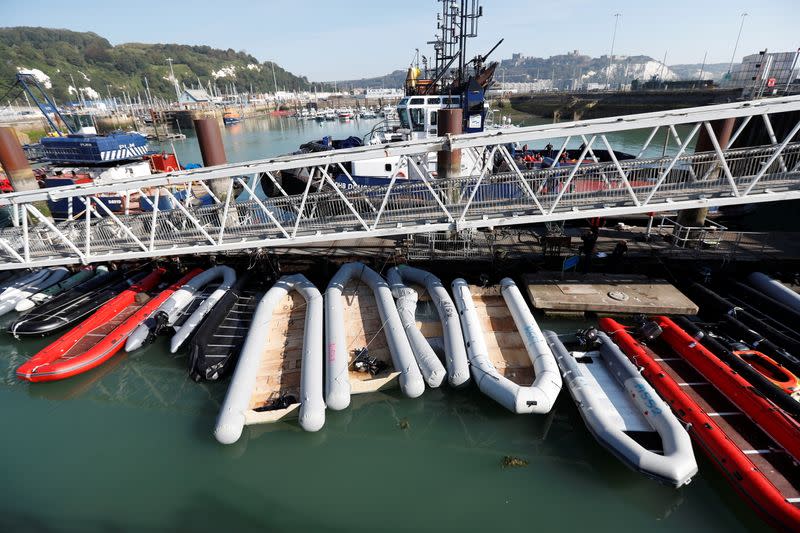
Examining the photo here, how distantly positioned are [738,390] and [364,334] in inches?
373

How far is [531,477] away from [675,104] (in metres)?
81.4

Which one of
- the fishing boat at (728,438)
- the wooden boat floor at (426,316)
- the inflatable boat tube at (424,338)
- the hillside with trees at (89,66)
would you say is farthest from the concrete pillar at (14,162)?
the hillside with trees at (89,66)

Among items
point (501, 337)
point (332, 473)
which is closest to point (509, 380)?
point (501, 337)

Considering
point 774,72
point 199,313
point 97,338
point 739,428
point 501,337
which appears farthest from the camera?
point 774,72

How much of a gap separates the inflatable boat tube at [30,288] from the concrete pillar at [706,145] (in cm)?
2587

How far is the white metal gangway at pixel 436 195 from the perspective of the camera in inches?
400

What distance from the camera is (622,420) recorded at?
838 centimetres

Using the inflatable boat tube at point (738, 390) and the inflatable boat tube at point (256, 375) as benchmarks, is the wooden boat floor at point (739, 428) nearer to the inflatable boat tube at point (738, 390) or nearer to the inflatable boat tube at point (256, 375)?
the inflatable boat tube at point (738, 390)

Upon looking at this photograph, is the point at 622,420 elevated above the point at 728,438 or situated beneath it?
situated beneath

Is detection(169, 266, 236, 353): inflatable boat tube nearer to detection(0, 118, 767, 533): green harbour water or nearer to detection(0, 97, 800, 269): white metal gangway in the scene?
detection(0, 118, 767, 533): green harbour water

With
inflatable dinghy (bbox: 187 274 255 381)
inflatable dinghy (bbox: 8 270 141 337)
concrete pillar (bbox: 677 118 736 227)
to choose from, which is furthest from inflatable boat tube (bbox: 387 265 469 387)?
inflatable dinghy (bbox: 8 270 141 337)

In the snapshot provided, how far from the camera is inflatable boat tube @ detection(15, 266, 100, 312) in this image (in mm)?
14062

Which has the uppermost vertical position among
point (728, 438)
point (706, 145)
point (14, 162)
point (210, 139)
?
point (210, 139)

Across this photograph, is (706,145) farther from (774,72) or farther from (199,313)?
(774,72)
